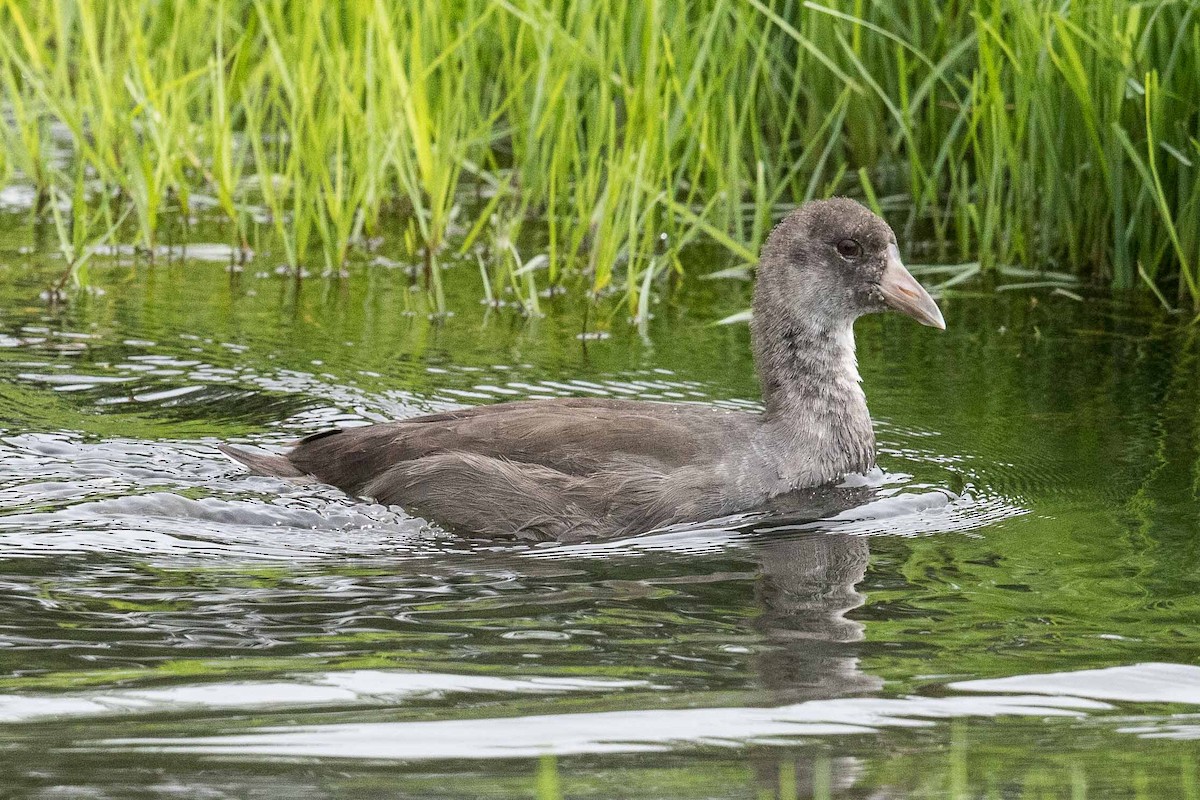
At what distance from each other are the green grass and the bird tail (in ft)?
5.09

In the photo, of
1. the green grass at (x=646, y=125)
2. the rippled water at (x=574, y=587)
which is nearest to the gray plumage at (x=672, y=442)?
the rippled water at (x=574, y=587)

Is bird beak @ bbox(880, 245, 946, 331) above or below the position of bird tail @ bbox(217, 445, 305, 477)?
above

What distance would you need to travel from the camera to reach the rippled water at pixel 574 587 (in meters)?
3.05

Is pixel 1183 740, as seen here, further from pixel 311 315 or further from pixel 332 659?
pixel 311 315

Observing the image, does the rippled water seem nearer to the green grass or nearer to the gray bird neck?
the gray bird neck

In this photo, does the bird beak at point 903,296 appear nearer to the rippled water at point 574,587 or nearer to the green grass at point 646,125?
the rippled water at point 574,587

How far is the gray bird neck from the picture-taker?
5133mm

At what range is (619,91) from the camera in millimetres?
7418

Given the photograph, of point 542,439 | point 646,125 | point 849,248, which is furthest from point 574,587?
point 646,125

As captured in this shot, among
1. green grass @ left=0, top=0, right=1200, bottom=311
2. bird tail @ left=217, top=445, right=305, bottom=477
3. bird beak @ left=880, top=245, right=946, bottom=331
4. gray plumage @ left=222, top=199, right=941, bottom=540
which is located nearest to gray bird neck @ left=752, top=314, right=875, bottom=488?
gray plumage @ left=222, top=199, right=941, bottom=540

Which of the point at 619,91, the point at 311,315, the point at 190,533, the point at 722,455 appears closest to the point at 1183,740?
the point at 722,455

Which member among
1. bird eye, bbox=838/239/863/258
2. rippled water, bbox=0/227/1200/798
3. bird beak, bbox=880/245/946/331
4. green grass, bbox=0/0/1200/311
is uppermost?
green grass, bbox=0/0/1200/311

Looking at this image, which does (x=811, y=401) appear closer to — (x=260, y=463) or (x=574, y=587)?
(x=574, y=587)

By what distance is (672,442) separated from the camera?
4.93 m
